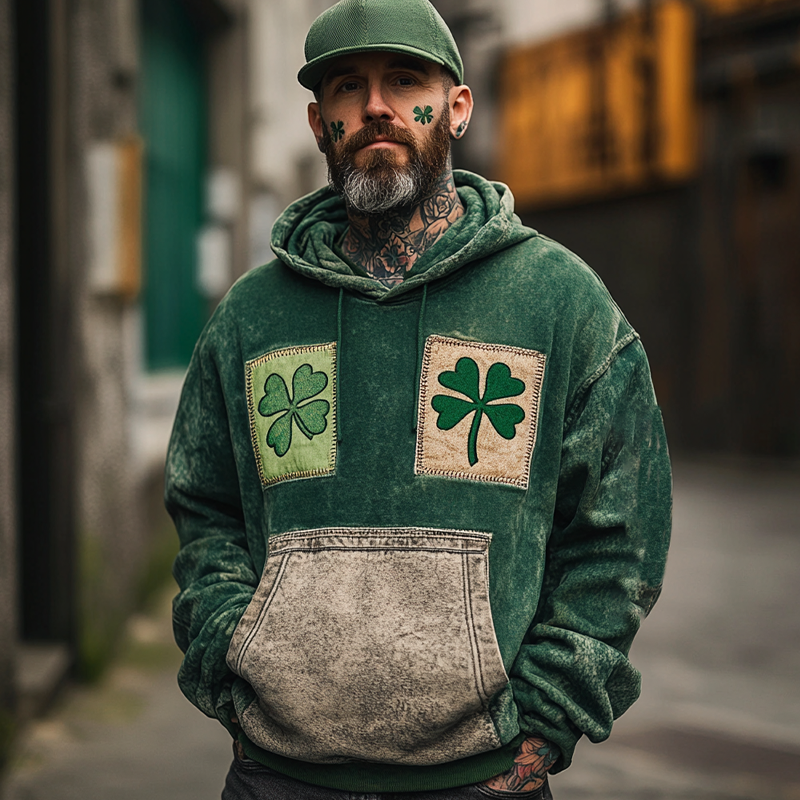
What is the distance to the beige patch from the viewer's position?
194 centimetres

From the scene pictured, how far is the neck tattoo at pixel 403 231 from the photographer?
210 cm

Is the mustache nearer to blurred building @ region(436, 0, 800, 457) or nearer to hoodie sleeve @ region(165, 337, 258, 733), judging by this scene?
hoodie sleeve @ region(165, 337, 258, 733)

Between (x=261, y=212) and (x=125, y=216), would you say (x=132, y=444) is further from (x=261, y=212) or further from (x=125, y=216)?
(x=261, y=212)

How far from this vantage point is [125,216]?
18.8 ft

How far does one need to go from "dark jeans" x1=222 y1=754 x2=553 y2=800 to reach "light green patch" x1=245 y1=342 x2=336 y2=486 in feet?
1.80

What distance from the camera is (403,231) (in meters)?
2.11

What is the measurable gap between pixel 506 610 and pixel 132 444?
4789 millimetres

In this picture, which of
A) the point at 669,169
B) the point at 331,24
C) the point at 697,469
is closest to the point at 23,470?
the point at 331,24

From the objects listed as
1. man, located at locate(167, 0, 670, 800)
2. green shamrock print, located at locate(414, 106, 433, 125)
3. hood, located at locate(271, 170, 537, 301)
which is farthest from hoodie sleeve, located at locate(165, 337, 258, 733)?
green shamrock print, located at locate(414, 106, 433, 125)

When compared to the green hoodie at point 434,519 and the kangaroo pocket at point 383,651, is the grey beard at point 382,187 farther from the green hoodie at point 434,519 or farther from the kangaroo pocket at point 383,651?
the kangaroo pocket at point 383,651

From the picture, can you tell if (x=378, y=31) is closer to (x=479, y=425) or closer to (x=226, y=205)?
Answer: (x=479, y=425)

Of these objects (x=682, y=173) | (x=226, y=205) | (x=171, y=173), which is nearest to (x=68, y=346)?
(x=171, y=173)

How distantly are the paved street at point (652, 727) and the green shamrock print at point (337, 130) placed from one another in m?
2.91

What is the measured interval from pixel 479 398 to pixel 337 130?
59cm
